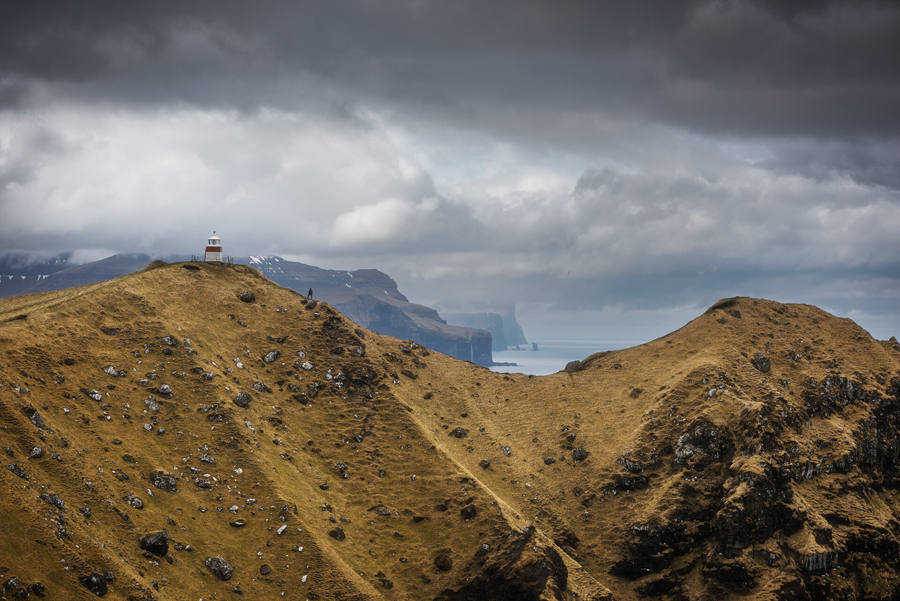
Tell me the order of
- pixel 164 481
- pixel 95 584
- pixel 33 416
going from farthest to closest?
pixel 164 481, pixel 33 416, pixel 95 584

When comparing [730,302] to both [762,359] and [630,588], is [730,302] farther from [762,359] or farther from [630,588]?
[630,588]

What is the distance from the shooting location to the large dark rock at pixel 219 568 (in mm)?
63253

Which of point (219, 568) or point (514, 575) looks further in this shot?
point (514, 575)

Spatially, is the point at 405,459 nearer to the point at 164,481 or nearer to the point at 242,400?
the point at 242,400

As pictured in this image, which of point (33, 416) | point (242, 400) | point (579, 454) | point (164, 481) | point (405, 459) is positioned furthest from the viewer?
point (579, 454)

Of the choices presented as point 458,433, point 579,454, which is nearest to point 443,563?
point 458,433

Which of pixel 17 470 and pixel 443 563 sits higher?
pixel 17 470

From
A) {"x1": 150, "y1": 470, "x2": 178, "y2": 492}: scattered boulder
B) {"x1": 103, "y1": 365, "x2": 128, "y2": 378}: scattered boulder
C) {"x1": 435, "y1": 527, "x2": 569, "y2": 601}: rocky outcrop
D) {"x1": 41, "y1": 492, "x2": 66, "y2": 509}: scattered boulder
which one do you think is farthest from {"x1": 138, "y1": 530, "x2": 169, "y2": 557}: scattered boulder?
{"x1": 435, "y1": 527, "x2": 569, "y2": 601}: rocky outcrop

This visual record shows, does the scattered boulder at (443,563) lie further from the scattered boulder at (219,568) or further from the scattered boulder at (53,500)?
the scattered boulder at (53,500)

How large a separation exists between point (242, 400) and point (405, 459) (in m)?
29.8

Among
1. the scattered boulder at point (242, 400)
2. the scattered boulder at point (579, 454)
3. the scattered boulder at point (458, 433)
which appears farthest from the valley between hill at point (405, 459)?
the scattered boulder at point (579, 454)

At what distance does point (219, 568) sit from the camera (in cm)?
6359

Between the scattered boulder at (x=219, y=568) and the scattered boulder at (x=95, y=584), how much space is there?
46.1ft

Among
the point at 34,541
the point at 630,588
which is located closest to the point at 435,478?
the point at 630,588
